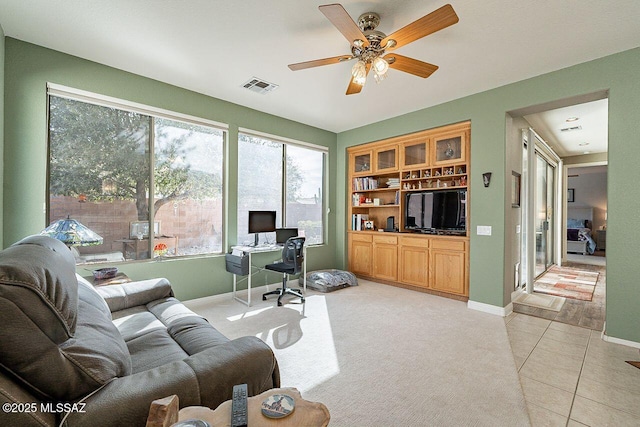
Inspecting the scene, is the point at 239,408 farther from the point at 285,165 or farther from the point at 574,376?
the point at 285,165

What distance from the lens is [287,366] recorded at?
2404 mm

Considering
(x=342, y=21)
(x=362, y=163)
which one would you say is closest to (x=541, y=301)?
(x=362, y=163)

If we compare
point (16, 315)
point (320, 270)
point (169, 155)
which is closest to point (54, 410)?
point (16, 315)

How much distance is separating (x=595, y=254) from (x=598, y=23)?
880cm

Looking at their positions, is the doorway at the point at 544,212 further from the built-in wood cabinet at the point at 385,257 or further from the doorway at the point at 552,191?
the built-in wood cabinet at the point at 385,257

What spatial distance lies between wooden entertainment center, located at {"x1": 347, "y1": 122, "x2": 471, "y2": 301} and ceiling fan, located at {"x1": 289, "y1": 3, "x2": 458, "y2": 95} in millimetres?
1968

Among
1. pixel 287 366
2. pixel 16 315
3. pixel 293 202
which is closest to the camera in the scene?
pixel 16 315

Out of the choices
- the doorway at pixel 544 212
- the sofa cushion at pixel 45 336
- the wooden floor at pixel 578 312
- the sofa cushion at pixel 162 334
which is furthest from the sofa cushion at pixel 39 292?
the doorway at pixel 544 212

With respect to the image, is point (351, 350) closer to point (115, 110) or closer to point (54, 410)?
point (54, 410)

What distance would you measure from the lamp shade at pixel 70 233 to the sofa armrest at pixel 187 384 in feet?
5.99

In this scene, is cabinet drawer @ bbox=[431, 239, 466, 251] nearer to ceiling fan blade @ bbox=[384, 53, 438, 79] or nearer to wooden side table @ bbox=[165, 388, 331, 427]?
ceiling fan blade @ bbox=[384, 53, 438, 79]

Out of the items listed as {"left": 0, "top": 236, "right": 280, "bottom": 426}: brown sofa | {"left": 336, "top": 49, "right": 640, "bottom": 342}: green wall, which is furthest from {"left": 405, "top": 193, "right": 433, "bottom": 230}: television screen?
{"left": 0, "top": 236, "right": 280, "bottom": 426}: brown sofa

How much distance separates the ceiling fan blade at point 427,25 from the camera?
1.90 m

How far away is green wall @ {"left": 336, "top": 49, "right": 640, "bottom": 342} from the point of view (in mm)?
2852
